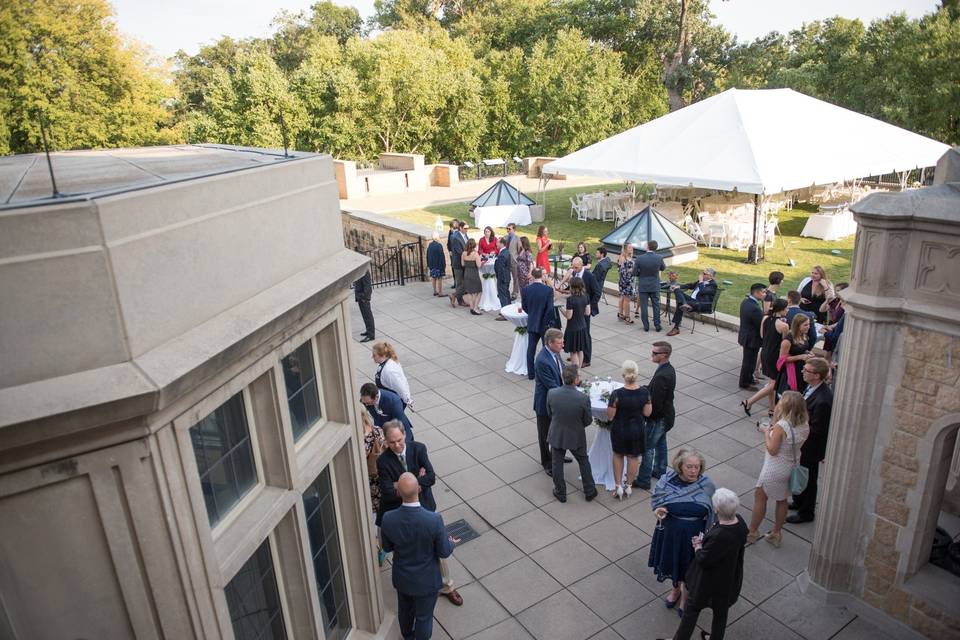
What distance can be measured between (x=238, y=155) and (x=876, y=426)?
6061 millimetres

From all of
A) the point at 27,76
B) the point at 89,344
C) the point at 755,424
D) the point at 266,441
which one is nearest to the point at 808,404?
the point at 755,424

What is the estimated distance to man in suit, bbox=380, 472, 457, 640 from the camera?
5.20 metres

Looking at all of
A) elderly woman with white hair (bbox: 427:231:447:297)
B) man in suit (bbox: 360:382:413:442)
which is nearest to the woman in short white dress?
man in suit (bbox: 360:382:413:442)

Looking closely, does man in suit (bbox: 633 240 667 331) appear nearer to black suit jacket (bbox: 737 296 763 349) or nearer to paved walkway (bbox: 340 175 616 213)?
black suit jacket (bbox: 737 296 763 349)

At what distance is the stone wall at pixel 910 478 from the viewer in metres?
5.19

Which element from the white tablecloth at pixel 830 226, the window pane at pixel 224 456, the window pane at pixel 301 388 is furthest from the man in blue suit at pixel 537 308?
the white tablecloth at pixel 830 226

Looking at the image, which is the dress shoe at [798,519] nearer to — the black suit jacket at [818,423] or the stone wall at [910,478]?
the black suit jacket at [818,423]

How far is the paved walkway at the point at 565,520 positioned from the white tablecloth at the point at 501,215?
10.8 m

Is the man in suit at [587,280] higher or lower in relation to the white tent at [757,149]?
lower

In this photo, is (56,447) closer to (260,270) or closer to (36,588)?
(36,588)

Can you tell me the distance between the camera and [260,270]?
3934mm

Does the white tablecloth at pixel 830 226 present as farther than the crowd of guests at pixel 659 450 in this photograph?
Yes

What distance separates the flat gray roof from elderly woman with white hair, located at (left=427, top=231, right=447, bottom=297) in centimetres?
→ 968

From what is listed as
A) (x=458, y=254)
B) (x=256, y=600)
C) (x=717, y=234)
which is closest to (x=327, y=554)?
(x=256, y=600)
